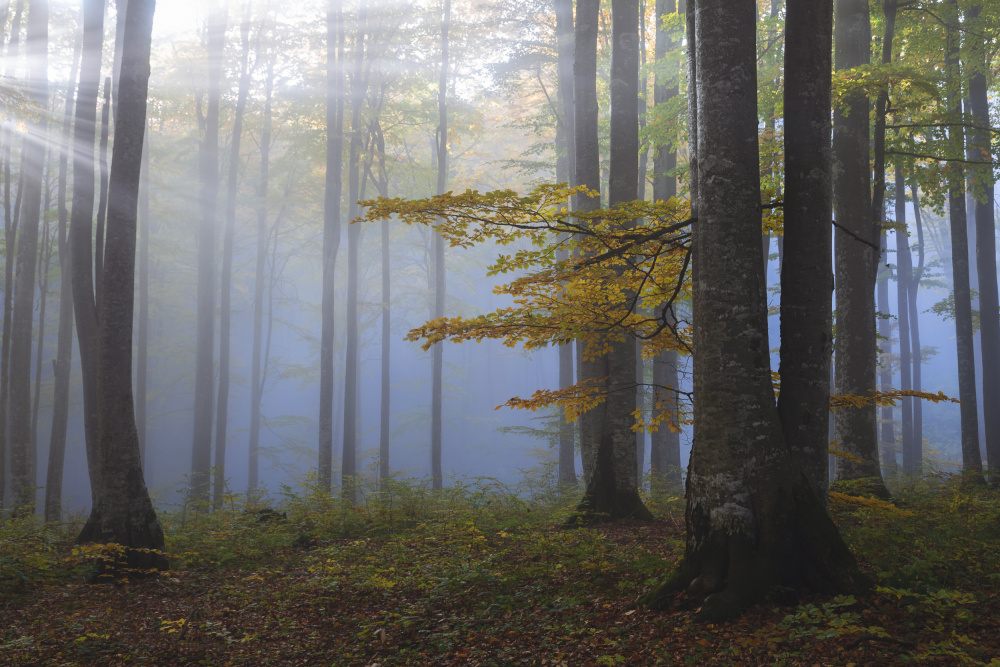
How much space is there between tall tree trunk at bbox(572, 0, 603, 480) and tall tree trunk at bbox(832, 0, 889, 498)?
335cm

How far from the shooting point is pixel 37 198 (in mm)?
13594

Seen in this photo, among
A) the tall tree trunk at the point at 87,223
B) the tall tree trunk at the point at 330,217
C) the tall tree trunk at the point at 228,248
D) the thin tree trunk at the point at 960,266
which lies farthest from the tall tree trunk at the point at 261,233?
the thin tree trunk at the point at 960,266

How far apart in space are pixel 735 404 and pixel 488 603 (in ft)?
8.38

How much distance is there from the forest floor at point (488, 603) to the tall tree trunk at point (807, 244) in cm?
106

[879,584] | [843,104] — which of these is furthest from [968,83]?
[879,584]

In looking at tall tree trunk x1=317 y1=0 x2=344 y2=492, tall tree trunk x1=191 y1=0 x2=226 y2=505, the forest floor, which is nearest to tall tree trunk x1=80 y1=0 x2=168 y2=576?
the forest floor

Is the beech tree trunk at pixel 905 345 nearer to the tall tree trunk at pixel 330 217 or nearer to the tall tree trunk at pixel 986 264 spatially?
the tall tree trunk at pixel 986 264

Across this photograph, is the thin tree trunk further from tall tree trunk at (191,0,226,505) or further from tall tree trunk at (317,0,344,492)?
tall tree trunk at (191,0,226,505)

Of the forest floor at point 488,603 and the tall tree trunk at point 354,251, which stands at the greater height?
the tall tree trunk at point 354,251

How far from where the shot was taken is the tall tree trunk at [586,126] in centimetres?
836

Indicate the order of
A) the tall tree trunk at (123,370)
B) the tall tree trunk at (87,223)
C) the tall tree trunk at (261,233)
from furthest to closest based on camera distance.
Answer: the tall tree trunk at (261,233) < the tall tree trunk at (87,223) < the tall tree trunk at (123,370)

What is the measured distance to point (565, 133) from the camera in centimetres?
1759

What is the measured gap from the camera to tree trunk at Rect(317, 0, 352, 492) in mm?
14719

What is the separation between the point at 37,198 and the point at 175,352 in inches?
602
